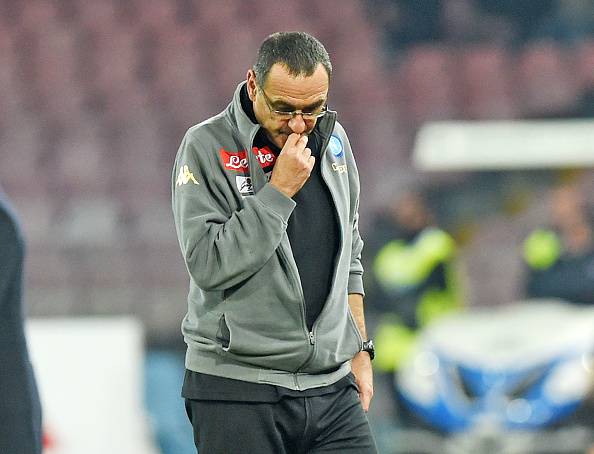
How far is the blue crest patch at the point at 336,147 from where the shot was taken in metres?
2.40

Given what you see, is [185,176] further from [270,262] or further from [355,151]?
[355,151]

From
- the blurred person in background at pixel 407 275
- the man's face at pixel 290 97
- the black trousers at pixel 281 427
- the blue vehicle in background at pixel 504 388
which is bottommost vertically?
the blue vehicle in background at pixel 504 388

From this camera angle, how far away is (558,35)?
6.50 m

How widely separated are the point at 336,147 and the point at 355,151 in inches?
155

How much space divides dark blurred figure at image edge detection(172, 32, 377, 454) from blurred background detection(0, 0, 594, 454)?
369cm

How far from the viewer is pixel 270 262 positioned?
7.42 feet

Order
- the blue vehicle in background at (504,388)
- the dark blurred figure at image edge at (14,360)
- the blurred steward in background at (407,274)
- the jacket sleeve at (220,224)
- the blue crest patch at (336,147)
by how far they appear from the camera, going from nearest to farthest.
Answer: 1. the dark blurred figure at image edge at (14,360)
2. the jacket sleeve at (220,224)
3. the blue crest patch at (336,147)
4. the blue vehicle in background at (504,388)
5. the blurred steward in background at (407,274)

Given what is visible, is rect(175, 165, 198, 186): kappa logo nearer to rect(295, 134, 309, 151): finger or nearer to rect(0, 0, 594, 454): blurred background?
rect(295, 134, 309, 151): finger

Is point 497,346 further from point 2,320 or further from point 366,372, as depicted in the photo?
point 2,320

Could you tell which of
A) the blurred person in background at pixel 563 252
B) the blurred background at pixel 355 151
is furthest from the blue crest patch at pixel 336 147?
the blurred person in background at pixel 563 252

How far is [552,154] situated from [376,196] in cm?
92

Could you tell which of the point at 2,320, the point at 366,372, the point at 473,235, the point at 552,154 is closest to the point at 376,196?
the point at 473,235

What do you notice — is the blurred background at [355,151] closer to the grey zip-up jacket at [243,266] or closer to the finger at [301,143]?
the grey zip-up jacket at [243,266]

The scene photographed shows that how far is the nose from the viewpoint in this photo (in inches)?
88.6
